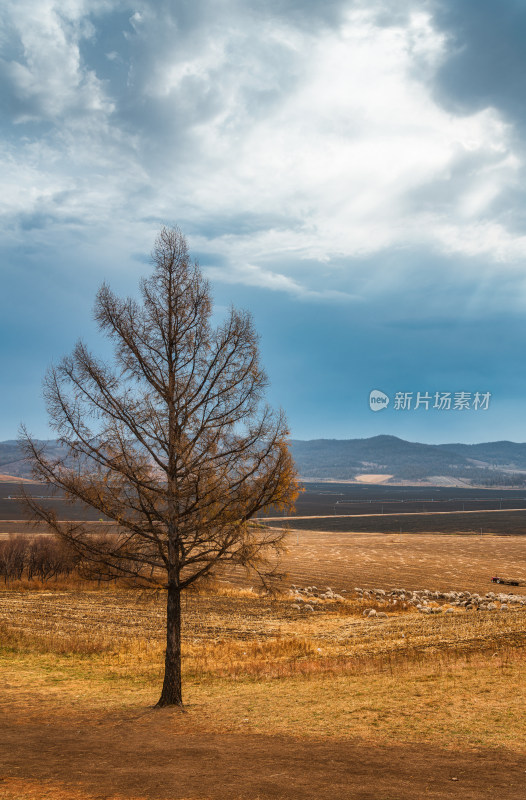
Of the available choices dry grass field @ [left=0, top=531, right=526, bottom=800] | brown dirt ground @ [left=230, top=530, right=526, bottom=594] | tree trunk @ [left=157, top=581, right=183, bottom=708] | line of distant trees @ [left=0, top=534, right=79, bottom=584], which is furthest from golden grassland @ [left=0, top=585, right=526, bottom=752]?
line of distant trees @ [left=0, top=534, right=79, bottom=584]

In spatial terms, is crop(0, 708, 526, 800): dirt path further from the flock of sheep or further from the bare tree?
the flock of sheep

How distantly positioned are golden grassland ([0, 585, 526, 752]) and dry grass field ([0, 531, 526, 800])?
3.0 inches

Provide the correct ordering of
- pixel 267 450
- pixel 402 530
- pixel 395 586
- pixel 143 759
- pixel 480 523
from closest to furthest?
1. pixel 143 759
2. pixel 267 450
3. pixel 395 586
4. pixel 402 530
5. pixel 480 523

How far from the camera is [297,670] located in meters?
19.5

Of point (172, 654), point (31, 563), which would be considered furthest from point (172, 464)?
point (31, 563)

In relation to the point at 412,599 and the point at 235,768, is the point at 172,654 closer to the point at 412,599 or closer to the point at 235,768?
the point at 235,768

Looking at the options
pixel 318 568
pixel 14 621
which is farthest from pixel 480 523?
pixel 14 621

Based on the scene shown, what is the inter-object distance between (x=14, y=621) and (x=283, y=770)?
87.2 feet

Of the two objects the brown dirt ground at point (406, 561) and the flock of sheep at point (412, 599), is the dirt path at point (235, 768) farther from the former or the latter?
the brown dirt ground at point (406, 561)

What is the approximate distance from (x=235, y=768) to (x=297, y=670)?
33.1ft

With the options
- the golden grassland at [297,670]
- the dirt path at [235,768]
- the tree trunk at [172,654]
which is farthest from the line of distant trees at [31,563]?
the dirt path at [235,768]

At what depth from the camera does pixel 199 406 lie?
14.3 m

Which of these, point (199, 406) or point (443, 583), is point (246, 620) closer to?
point (199, 406)

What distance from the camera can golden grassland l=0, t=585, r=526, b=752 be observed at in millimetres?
12719
